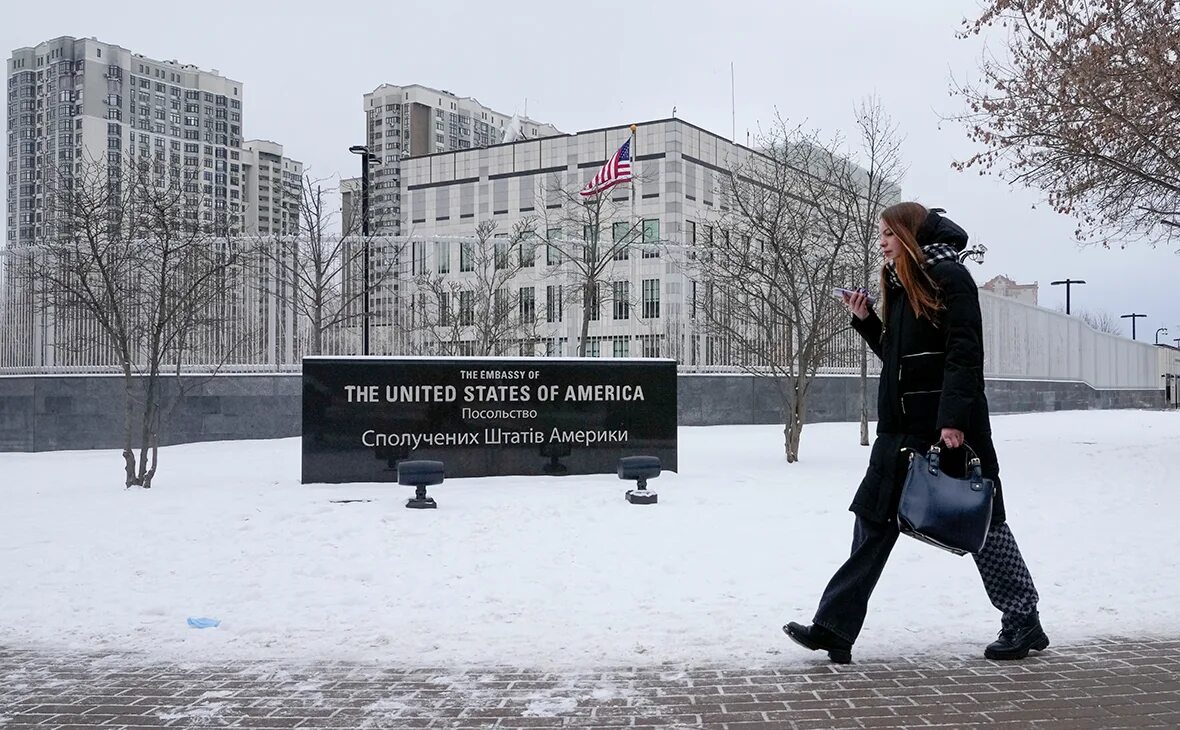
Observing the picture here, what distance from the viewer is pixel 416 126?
347ft

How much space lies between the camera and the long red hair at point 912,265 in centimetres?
455

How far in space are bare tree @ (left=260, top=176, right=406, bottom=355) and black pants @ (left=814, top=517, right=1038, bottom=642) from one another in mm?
15176

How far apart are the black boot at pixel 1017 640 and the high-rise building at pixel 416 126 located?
87067 mm

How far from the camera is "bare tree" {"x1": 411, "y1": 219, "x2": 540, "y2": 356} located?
2053 cm

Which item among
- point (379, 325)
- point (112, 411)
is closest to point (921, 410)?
point (379, 325)

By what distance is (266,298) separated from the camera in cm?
1870

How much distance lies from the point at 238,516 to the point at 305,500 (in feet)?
3.09

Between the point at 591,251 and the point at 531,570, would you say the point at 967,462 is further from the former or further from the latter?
the point at 591,251

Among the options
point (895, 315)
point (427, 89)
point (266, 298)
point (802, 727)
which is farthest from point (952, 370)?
point (427, 89)

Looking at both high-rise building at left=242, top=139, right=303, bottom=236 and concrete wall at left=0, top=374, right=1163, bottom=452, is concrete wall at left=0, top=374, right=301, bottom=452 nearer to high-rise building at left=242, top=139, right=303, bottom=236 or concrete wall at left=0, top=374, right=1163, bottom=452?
concrete wall at left=0, top=374, right=1163, bottom=452

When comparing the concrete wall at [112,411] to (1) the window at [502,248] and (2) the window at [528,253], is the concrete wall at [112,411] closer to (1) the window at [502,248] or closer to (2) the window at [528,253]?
(1) the window at [502,248]

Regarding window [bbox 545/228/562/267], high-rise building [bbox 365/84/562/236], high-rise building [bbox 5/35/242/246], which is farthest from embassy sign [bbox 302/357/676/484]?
high-rise building [bbox 365/84/562/236]

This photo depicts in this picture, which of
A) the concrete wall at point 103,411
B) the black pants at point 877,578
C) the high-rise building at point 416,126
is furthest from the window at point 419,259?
the high-rise building at point 416,126

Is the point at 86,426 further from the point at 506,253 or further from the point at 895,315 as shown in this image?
the point at 895,315
